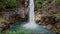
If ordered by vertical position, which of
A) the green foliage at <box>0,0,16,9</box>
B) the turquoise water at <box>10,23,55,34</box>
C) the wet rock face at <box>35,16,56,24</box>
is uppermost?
the green foliage at <box>0,0,16,9</box>

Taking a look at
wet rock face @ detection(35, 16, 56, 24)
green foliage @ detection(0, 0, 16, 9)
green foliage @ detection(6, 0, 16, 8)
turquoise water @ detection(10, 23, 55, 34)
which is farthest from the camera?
green foliage @ detection(6, 0, 16, 8)

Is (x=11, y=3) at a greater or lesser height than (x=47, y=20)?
greater

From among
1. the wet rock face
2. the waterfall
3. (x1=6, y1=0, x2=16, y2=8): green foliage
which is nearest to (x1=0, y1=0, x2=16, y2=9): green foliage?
(x1=6, y1=0, x2=16, y2=8): green foliage

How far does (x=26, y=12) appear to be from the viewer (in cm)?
941

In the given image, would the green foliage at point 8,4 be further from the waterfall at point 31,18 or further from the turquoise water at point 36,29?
the turquoise water at point 36,29

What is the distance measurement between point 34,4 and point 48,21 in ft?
6.40

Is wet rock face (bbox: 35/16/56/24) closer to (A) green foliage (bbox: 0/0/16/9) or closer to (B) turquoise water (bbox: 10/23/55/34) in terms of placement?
(B) turquoise water (bbox: 10/23/55/34)

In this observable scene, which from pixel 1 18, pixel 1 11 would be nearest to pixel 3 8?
pixel 1 11

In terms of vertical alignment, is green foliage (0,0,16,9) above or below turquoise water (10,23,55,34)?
→ above

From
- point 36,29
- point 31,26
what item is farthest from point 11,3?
point 36,29

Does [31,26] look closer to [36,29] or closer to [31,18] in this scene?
[36,29]

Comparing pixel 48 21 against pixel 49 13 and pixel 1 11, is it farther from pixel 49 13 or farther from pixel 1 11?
pixel 1 11

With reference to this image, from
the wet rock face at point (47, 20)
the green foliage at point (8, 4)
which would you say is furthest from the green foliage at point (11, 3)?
the wet rock face at point (47, 20)

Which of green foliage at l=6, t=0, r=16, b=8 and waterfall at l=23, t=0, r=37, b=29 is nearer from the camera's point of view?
waterfall at l=23, t=0, r=37, b=29
